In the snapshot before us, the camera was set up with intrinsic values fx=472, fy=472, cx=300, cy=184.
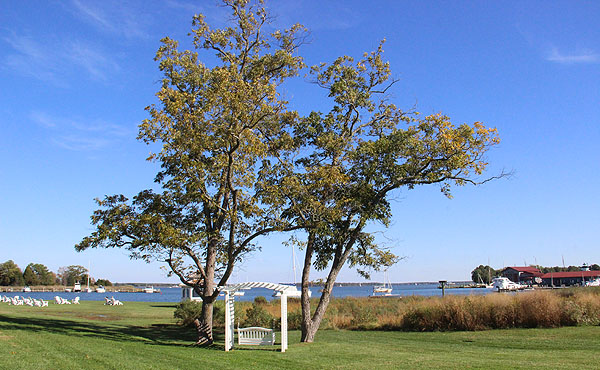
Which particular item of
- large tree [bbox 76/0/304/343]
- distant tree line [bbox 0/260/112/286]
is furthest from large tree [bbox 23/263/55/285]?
large tree [bbox 76/0/304/343]

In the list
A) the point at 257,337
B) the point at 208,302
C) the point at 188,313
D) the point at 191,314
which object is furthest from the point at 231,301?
the point at 188,313

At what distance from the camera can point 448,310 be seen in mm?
23484

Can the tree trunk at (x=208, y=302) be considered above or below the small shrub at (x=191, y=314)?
above

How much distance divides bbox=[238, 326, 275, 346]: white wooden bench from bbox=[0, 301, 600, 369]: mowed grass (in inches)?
10.8

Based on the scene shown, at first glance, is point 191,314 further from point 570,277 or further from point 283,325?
point 570,277

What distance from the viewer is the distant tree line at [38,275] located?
13325 centimetres

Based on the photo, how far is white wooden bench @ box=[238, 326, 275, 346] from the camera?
16.7m

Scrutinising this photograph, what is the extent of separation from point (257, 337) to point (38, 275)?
158 metres

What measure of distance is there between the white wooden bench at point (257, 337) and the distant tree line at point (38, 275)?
140726mm

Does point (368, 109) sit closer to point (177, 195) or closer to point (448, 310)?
point (177, 195)

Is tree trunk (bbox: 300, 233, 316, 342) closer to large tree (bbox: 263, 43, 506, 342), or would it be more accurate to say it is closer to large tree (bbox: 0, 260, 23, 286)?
large tree (bbox: 263, 43, 506, 342)

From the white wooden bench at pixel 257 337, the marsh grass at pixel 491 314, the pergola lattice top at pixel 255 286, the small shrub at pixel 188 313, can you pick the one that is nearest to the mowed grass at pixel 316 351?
the white wooden bench at pixel 257 337

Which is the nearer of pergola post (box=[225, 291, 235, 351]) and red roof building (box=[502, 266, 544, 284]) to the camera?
pergola post (box=[225, 291, 235, 351])

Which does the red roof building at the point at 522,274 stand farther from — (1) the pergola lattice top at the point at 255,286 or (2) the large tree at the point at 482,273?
(1) the pergola lattice top at the point at 255,286
